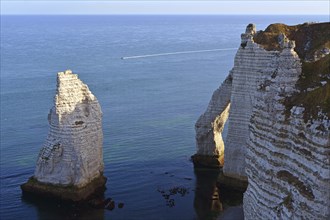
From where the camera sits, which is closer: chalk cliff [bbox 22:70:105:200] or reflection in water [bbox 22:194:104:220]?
reflection in water [bbox 22:194:104:220]

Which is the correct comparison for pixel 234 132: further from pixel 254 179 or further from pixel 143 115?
pixel 143 115

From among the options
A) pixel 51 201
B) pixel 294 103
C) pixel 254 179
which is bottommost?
pixel 51 201

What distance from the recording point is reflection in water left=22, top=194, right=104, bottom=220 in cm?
3377

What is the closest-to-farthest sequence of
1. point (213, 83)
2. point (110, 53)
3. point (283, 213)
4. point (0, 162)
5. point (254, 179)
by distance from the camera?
point (283, 213)
point (254, 179)
point (0, 162)
point (213, 83)
point (110, 53)

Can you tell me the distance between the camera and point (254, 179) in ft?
58.9

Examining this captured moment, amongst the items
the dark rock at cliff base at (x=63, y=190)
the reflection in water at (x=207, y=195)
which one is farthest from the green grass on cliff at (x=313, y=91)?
the dark rock at cliff base at (x=63, y=190)

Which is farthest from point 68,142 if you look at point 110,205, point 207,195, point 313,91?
point 313,91

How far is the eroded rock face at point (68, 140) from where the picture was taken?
3572cm

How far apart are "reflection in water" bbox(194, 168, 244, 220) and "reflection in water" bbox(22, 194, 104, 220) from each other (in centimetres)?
804

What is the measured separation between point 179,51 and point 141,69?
34370 millimetres

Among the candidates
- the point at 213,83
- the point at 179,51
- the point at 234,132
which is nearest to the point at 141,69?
the point at 213,83

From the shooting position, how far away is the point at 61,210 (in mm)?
34625

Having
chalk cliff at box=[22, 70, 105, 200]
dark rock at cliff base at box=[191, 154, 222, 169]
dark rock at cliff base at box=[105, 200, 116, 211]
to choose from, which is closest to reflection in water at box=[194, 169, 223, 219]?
dark rock at cliff base at box=[191, 154, 222, 169]

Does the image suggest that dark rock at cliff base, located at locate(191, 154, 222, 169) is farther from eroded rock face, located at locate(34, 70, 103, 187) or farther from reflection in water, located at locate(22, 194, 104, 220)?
reflection in water, located at locate(22, 194, 104, 220)
